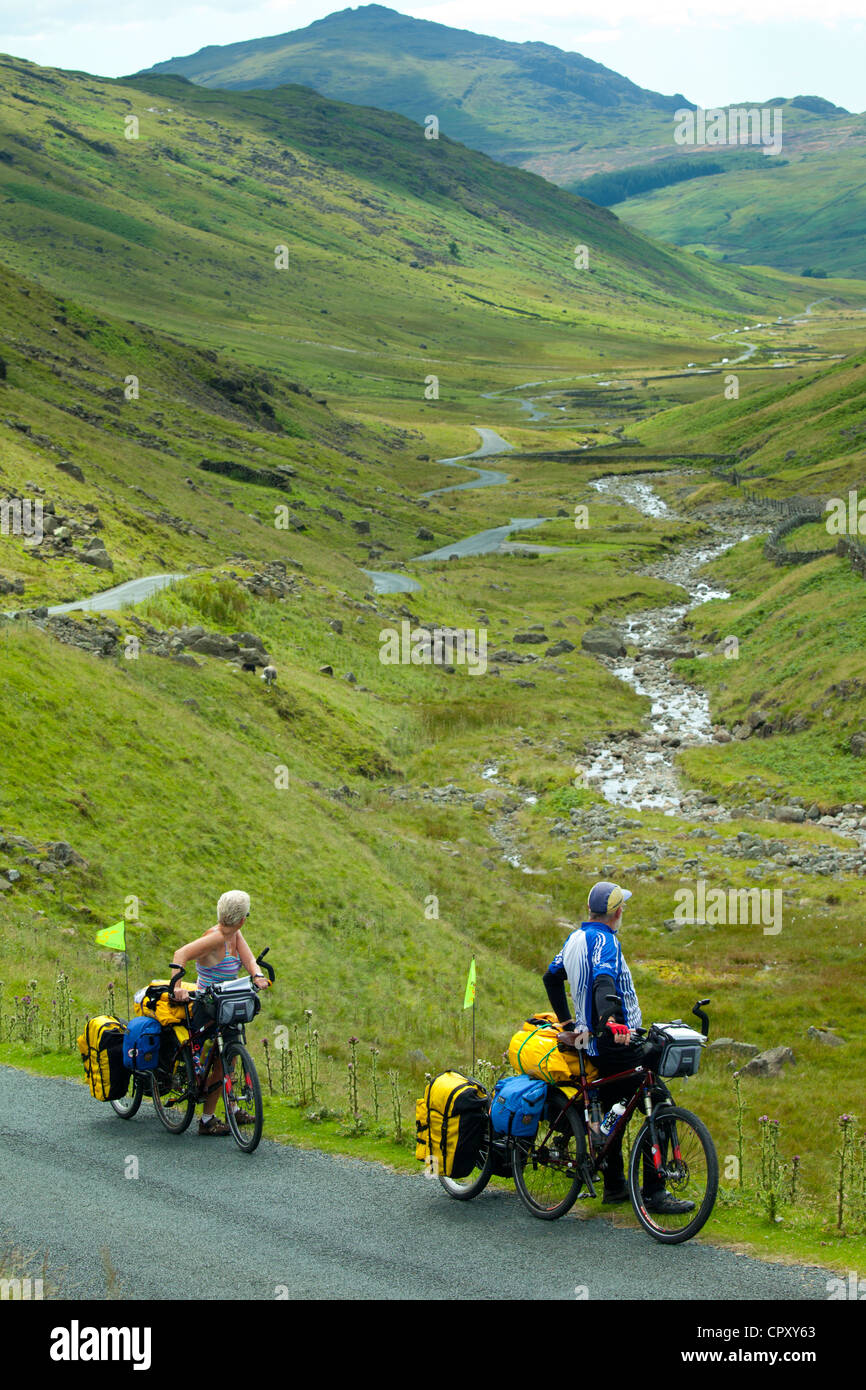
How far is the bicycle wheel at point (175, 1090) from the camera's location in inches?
520

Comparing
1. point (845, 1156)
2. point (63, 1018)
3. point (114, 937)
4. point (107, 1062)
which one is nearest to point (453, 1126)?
point (845, 1156)

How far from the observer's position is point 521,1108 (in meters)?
11.4

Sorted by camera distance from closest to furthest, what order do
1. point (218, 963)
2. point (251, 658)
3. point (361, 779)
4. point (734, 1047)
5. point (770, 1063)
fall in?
point (218, 963), point (770, 1063), point (734, 1047), point (361, 779), point (251, 658)

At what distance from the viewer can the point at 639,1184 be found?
35.5 feet

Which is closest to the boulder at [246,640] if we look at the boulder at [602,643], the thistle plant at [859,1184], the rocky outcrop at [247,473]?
the boulder at [602,643]

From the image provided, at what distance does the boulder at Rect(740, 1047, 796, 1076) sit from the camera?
76.6 ft

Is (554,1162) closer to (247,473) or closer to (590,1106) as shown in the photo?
(590,1106)

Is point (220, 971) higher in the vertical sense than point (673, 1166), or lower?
higher

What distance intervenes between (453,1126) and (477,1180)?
75 centimetres

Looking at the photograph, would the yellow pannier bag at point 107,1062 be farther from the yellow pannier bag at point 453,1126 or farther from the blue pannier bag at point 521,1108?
the blue pannier bag at point 521,1108

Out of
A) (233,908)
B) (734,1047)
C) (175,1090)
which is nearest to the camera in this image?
(233,908)
